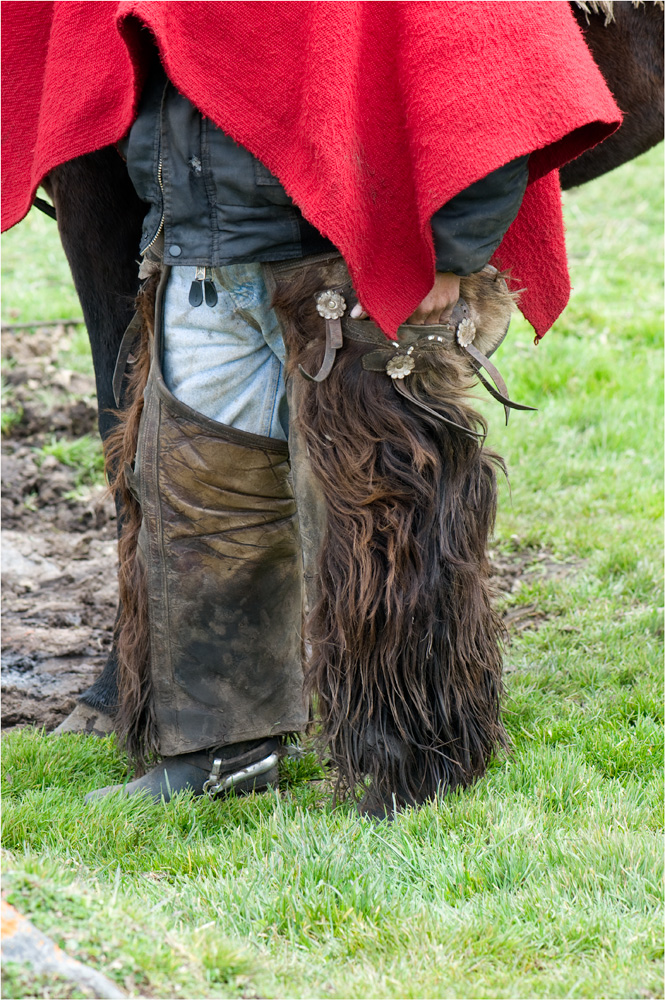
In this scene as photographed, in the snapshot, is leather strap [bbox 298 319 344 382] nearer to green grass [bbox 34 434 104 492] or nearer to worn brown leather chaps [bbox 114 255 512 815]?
worn brown leather chaps [bbox 114 255 512 815]

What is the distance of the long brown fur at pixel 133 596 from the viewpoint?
2348mm

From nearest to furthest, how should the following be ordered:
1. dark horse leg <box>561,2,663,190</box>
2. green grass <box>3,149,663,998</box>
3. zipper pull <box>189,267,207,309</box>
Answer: green grass <box>3,149,663,998</box>, zipper pull <box>189,267,207,309</box>, dark horse leg <box>561,2,663,190</box>

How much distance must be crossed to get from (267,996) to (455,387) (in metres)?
1.16

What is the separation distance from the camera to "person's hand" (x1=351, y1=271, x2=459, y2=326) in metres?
1.88

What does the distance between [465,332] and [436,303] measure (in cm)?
10

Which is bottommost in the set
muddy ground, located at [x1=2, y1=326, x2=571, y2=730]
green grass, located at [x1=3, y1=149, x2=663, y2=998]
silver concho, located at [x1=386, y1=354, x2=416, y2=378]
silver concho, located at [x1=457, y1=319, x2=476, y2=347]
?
green grass, located at [x1=3, y1=149, x2=663, y2=998]

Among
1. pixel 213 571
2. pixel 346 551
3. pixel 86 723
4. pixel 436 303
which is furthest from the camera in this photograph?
pixel 86 723

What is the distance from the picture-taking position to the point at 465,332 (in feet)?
6.43

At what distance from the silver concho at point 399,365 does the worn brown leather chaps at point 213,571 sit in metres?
0.38

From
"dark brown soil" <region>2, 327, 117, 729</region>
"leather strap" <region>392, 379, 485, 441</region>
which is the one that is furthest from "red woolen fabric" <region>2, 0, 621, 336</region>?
"dark brown soil" <region>2, 327, 117, 729</region>

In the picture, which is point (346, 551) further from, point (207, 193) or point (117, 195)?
point (117, 195)

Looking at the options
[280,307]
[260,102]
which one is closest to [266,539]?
[280,307]

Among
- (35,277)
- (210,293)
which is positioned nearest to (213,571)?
(210,293)

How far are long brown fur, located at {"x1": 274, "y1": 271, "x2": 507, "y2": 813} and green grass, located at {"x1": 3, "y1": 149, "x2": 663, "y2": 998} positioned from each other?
0.16m
